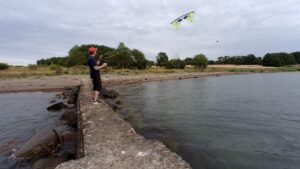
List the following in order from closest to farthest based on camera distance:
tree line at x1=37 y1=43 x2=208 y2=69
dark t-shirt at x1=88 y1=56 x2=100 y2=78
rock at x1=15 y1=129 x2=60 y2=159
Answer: rock at x1=15 y1=129 x2=60 y2=159 < dark t-shirt at x1=88 y1=56 x2=100 y2=78 < tree line at x1=37 y1=43 x2=208 y2=69

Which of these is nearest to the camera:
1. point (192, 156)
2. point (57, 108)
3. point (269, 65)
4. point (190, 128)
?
point (192, 156)

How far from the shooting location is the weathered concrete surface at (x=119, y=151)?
14.5ft

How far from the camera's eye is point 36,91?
26547mm

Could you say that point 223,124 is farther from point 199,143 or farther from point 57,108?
point 57,108

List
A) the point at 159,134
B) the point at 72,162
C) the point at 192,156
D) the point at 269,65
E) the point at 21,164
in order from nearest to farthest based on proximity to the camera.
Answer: the point at 72,162, the point at 21,164, the point at 192,156, the point at 159,134, the point at 269,65

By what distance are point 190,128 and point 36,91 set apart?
2158cm

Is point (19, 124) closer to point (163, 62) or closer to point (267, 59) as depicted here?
point (163, 62)

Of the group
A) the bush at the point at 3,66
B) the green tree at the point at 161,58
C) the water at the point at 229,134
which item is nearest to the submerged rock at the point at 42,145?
the water at the point at 229,134

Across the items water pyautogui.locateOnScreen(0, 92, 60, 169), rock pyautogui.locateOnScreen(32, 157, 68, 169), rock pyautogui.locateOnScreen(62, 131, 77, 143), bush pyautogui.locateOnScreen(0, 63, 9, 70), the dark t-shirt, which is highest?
the dark t-shirt

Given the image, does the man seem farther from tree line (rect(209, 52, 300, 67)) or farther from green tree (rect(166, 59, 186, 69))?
tree line (rect(209, 52, 300, 67))

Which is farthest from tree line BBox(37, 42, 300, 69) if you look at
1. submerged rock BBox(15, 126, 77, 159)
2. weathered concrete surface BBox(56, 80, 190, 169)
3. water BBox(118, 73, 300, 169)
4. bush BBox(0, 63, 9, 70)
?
weathered concrete surface BBox(56, 80, 190, 169)

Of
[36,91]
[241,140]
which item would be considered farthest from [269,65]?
[241,140]

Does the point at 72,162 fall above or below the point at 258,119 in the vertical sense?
above

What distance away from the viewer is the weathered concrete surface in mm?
4430
